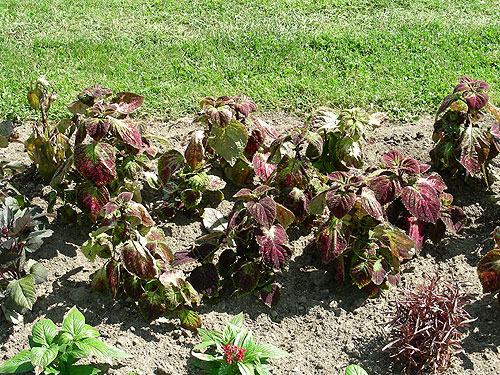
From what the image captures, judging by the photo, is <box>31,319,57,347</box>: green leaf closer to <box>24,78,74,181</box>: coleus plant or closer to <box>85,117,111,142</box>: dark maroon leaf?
<box>85,117,111,142</box>: dark maroon leaf

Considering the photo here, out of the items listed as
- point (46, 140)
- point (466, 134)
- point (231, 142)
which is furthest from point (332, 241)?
point (46, 140)

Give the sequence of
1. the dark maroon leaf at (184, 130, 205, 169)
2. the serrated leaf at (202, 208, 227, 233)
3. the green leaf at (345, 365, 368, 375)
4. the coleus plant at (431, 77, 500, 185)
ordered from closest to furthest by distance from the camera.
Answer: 1. the green leaf at (345, 365, 368, 375)
2. the serrated leaf at (202, 208, 227, 233)
3. the dark maroon leaf at (184, 130, 205, 169)
4. the coleus plant at (431, 77, 500, 185)

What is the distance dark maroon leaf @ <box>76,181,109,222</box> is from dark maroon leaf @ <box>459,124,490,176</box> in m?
2.23

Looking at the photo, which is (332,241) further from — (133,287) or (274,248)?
(133,287)

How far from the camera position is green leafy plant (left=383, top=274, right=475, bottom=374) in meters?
3.40

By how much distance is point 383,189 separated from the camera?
3826 mm

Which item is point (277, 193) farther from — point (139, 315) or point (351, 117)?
point (139, 315)

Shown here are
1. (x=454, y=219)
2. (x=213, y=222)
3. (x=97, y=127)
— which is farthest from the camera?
(x=454, y=219)

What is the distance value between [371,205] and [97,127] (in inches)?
60.7

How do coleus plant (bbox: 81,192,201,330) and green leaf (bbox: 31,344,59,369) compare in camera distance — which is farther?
coleus plant (bbox: 81,192,201,330)

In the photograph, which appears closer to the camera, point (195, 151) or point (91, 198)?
point (91, 198)

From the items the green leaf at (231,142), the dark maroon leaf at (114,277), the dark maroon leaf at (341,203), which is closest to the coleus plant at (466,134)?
the dark maroon leaf at (341,203)

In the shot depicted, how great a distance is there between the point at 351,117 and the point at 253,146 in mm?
670

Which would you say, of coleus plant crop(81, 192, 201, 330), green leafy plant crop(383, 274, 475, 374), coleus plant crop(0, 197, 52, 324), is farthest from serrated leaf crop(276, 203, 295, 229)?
coleus plant crop(0, 197, 52, 324)
